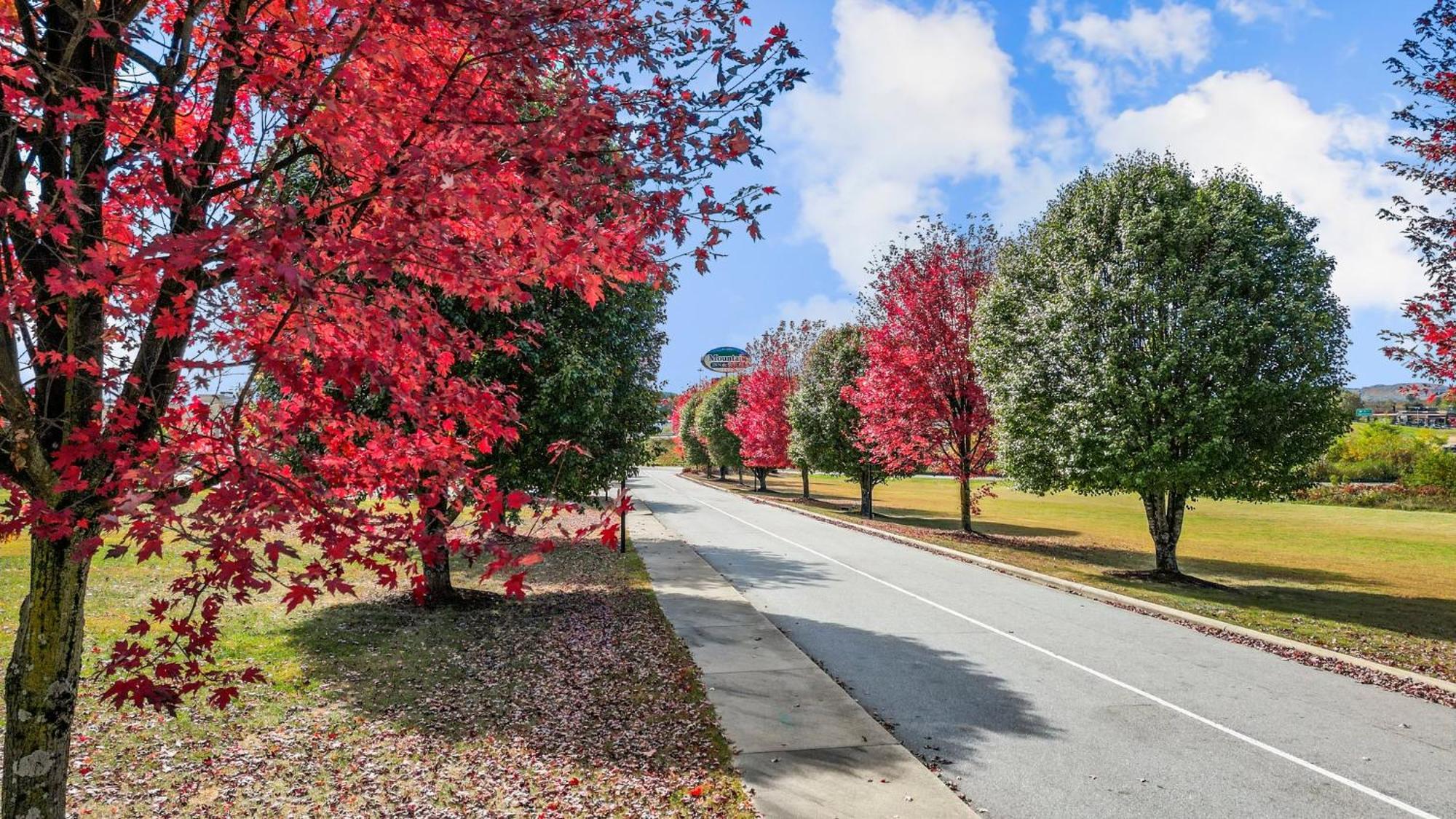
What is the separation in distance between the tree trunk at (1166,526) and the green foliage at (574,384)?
535 inches

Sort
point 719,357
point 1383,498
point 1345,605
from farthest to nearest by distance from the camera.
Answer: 1. point 719,357
2. point 1383,498
3. point 1345,605

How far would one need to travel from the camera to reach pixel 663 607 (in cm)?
1448

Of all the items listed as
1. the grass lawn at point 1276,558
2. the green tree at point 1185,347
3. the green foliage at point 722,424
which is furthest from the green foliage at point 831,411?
the green foliage at point 722,424

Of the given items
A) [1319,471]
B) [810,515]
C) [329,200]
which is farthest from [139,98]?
[1319,471]

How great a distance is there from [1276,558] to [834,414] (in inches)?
719

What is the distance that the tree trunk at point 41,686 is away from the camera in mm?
4164

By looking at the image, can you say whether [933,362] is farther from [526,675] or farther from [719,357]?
[719,357]

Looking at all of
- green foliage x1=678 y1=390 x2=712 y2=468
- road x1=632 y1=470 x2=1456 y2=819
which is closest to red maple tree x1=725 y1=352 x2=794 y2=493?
green foliage x1=678 y1=390 x2=712 y2=468

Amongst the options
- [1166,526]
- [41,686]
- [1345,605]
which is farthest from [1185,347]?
[41,686]

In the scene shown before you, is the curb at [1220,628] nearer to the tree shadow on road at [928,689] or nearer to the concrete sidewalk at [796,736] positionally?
the tree shadow on road at [928,689]

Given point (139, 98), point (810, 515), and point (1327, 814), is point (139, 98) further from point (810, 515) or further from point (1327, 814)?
point (810, 515)

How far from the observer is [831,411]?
37.8m

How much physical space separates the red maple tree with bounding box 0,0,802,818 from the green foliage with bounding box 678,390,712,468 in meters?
72.1

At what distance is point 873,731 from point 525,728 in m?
3.69
